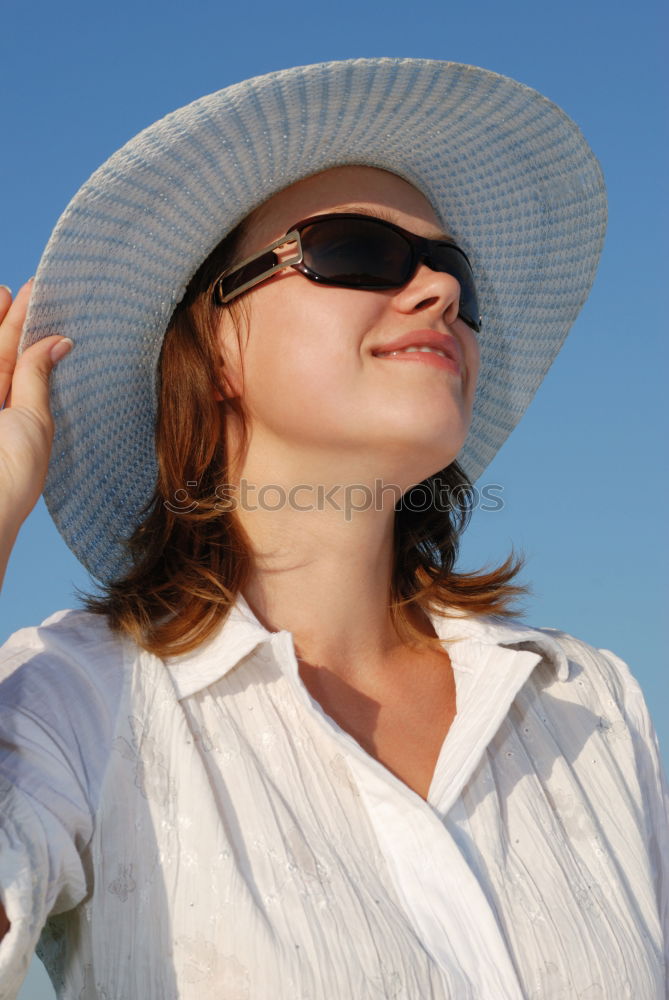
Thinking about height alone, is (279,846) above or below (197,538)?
below

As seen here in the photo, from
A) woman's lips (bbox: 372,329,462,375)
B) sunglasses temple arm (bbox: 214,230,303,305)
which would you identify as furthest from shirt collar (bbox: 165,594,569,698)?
sunglasses temple arm (bbox: 214,230,303,305)

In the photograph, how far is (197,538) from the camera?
2.74m

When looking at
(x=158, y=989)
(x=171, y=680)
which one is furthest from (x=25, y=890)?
(x=171, y=680)

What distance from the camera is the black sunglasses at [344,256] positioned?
103 inches

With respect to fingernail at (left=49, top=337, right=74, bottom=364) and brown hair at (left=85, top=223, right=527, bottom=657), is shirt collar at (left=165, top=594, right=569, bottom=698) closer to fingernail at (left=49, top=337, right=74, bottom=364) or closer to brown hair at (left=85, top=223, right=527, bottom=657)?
brown hair at (left=85, top=223, right=527, bottom=657)

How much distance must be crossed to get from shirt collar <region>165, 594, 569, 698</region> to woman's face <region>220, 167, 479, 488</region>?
0.44 meters

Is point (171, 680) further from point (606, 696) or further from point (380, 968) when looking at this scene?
point (606, 696)

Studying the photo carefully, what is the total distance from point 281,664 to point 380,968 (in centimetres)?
67

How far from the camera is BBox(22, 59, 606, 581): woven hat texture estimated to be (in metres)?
2.57

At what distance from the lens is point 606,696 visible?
2.77 meters

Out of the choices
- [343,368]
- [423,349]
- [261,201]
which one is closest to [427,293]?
[423,349]

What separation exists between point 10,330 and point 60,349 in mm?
134

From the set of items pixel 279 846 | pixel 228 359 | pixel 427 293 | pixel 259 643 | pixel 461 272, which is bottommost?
pixel 279 846

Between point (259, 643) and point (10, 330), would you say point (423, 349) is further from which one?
point (10, 330)
